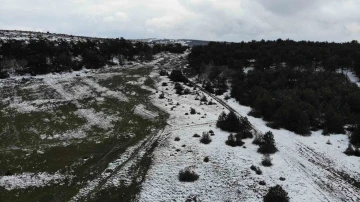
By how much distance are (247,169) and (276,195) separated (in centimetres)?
503

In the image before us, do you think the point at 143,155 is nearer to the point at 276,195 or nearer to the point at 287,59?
the point at 276,195

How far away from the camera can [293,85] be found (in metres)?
49.6

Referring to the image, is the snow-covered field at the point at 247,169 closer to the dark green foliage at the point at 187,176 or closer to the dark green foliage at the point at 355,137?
the dark green foliage at the point at 187,176

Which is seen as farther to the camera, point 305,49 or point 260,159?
point 305,49

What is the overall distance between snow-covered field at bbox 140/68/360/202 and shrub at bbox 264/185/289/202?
0.78m

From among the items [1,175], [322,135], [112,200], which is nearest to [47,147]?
[1,175]

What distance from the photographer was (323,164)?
→ 1008 inches

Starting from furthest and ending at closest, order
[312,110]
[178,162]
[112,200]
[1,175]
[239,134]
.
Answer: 1. [312,110]
2. [239,134]
3. [178,162]
4. [1,175]
5. [112,200]

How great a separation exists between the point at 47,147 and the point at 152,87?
2868cm

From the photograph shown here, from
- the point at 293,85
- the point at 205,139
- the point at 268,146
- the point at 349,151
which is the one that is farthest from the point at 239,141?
the point at 293,85

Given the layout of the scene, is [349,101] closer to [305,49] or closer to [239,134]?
[239,134]

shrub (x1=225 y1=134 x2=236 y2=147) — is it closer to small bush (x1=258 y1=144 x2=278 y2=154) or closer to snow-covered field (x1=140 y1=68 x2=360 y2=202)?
snow-covered field (x1=140 y1=68 x2=360 y2=202)

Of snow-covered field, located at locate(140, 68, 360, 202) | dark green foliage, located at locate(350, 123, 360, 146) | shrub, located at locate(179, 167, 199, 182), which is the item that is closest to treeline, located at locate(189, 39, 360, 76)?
dark green foliage, located at locate(350, 123, 360, 146)

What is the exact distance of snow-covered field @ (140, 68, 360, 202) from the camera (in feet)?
68.0
